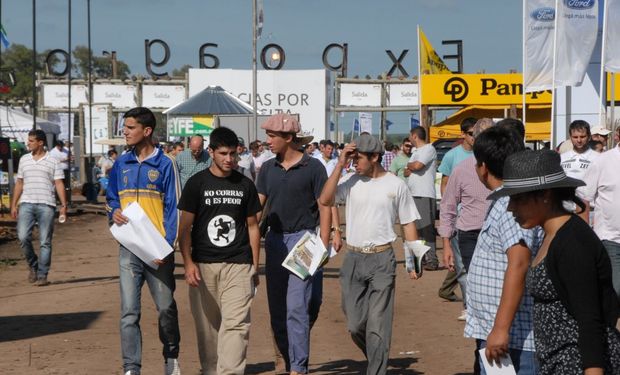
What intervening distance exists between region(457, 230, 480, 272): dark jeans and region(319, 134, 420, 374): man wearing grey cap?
2.81ft

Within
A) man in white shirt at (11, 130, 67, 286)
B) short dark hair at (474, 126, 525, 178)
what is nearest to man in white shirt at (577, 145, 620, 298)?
short dark hair at (474, 126, 525, 178)

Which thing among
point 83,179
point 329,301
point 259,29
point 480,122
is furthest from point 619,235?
point 83,179

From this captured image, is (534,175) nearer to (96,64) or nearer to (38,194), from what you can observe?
(38,194)

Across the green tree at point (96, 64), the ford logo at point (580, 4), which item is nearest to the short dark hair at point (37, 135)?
the ford logo at point (580, 4)

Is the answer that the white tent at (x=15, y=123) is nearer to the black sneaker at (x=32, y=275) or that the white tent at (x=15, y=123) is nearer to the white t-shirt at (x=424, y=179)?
the black sneaker at (x=32, y=275)

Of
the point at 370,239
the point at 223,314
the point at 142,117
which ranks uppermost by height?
the point at 142,117

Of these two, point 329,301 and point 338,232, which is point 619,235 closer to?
point 338,232

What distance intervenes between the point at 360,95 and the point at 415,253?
179 feet

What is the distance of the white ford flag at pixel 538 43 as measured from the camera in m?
22.1

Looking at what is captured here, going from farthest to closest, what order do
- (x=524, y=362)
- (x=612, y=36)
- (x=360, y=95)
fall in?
(x=360, y=95), (x=612, y=36), (x=524, y=362)

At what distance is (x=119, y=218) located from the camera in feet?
27.6

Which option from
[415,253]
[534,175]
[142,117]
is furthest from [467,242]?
[534,175]

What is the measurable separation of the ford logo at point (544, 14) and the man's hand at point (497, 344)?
17746 mm

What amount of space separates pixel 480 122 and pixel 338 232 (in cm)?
157
